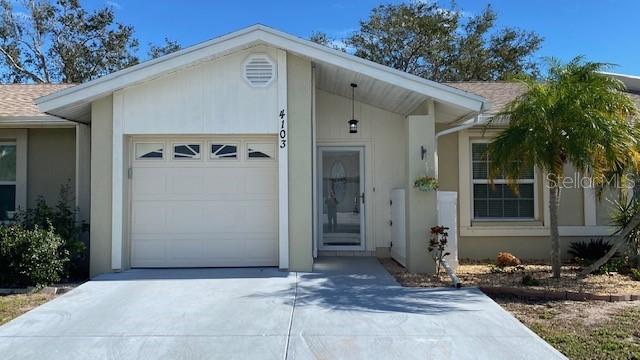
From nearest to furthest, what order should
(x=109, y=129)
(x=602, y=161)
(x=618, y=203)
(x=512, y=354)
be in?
1. (x=512, y=354)
2. (x=602, y=161)
3. (x=109, y=129)
4. (x=618, y=203)

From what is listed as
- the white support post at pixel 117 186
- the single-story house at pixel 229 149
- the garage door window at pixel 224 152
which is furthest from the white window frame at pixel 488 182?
the white support post at pixel 117 186

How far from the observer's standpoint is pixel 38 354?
5.28 m

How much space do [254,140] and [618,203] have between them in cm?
668

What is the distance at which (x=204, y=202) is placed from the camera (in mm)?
9562

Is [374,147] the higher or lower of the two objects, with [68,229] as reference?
higher

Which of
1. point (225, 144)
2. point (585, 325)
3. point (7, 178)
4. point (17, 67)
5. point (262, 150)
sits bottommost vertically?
point (585, 325)

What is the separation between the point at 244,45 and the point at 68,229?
426 cm

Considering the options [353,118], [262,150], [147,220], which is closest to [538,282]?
[353,118]

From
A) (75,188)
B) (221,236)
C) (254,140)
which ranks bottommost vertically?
(221,236)

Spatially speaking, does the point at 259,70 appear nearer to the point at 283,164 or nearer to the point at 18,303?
the point at 283,164

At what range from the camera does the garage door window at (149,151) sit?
957 cm

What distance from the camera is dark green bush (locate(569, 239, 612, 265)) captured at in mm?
10727

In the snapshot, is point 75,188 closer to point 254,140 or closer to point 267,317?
point 254,140

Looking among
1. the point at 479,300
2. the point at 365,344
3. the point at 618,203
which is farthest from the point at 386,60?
the point at 365,344
